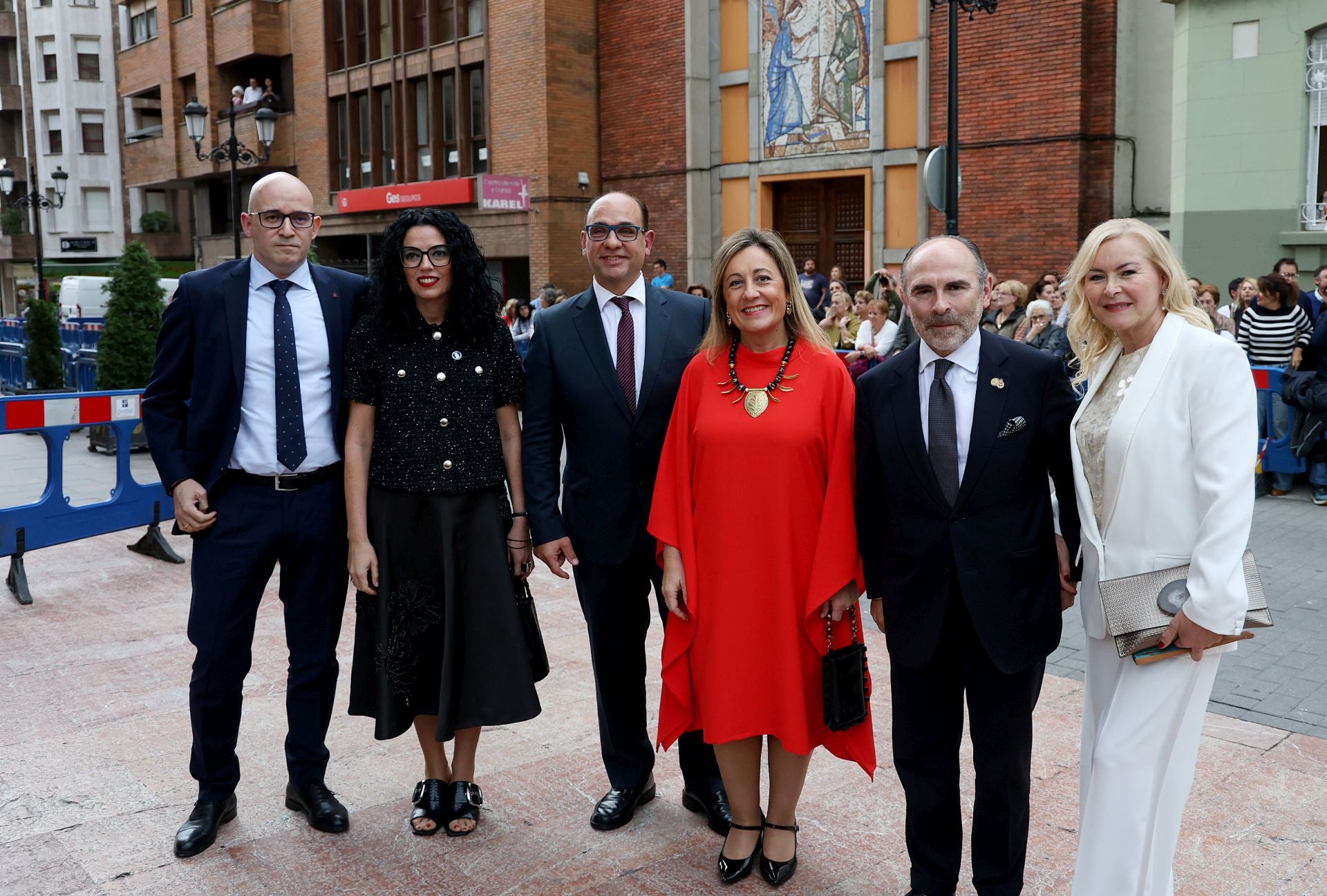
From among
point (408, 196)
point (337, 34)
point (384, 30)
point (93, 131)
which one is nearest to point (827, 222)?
point (408, 196)

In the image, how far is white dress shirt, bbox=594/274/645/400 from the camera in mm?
4086

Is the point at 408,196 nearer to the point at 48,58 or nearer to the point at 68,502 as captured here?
A: the point at 68,502

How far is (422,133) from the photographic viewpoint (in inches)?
1146

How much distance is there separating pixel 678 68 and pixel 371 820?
2171 cm

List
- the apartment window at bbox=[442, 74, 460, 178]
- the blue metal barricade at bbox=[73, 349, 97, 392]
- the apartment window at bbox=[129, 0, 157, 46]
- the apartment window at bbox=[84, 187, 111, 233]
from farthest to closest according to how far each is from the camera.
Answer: the apartment window at bbox=[84, 187, 111, 233]
the apartment window at bbox=[129, 0, 157, 46]
the apartment window at bbox=[442, 74, 460, 178]
the blue metal barricade at bbox=[73, 349, 97, 392]

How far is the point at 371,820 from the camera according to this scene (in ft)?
13.6

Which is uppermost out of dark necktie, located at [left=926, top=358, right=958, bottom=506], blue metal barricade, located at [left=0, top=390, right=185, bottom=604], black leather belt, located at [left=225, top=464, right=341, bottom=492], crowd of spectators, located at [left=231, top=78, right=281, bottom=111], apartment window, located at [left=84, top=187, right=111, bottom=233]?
crowd of spectators, located at [left=231, top=78, right=281, bottom=111]

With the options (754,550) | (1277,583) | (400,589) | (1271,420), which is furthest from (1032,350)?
(1271,420)

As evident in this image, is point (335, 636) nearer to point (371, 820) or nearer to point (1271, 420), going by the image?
point (371, 820)

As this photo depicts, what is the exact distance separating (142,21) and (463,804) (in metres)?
42.8

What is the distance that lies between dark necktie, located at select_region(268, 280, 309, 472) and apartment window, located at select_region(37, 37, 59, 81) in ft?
169

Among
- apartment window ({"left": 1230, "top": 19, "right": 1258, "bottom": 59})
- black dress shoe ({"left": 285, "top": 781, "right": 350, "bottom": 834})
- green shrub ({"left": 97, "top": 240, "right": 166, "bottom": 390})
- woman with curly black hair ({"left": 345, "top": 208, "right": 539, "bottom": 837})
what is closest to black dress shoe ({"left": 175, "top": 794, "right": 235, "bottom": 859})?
black dress shoe ({"left": 285, "top": 781, "right": 350, "bottom": 834})

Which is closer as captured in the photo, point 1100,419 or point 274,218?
point 1100,419

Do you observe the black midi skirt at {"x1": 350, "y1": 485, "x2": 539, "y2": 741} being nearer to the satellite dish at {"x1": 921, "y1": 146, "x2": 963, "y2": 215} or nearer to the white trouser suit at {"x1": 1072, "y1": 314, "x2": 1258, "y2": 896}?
the white trouser suit at {"x1": 1072, "y1": 314, "x2": 1258, "y2": 896}
